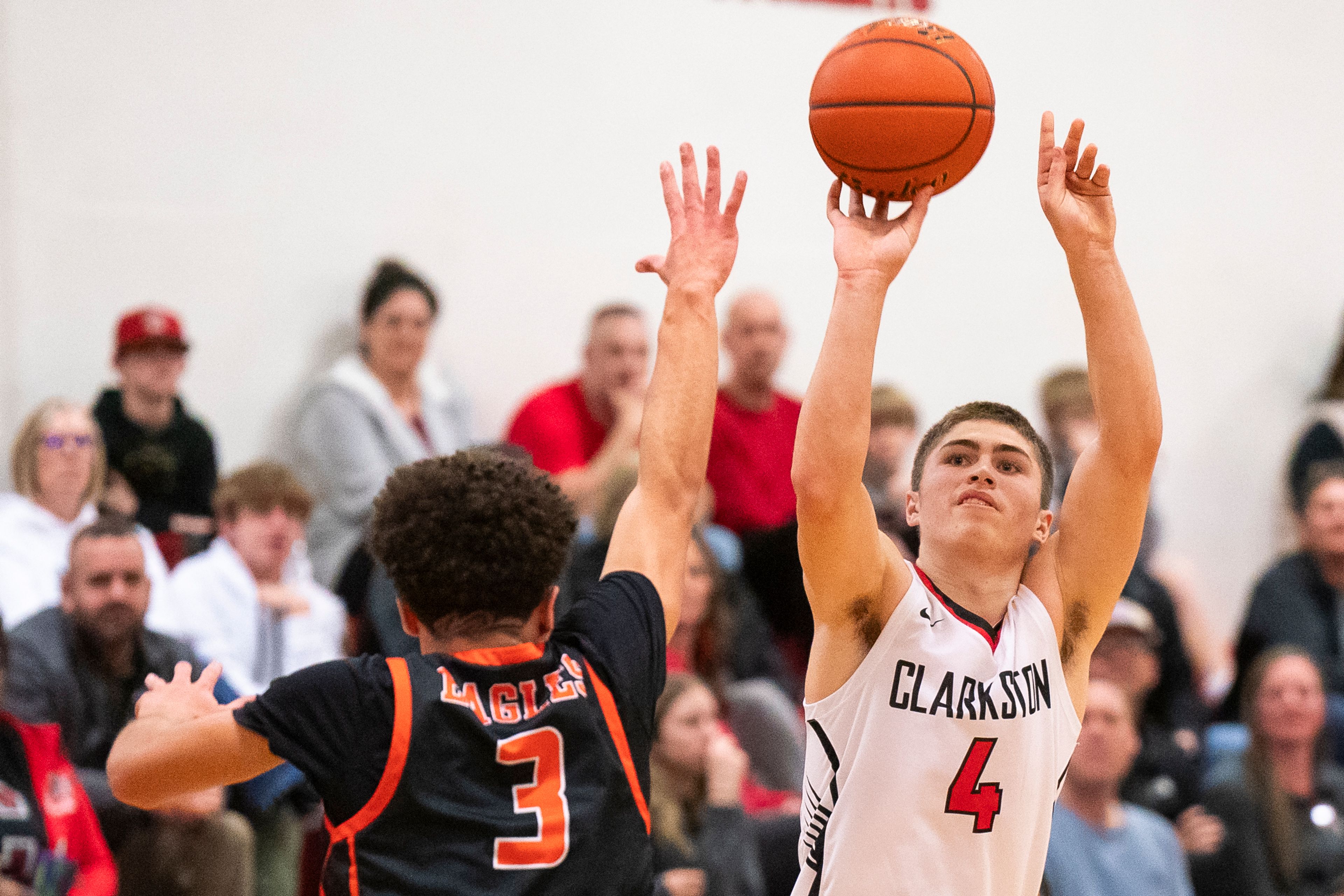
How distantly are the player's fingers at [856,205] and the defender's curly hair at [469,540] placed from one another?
0.96 metres

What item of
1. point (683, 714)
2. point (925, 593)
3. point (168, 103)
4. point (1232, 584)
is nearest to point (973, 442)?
point (925, 593)

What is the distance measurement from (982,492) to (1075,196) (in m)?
0.67

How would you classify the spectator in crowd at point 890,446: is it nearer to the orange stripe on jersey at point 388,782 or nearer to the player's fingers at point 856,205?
the player's fingers at point 856,205

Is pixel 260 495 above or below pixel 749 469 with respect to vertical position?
below

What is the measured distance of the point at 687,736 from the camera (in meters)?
5.28

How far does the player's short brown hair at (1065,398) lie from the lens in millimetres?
7629

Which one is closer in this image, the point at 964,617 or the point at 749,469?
the point at 964,617

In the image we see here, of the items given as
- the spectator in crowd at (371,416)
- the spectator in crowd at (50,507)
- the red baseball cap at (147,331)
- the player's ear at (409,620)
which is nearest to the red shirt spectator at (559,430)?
the spectator in crowd at (371,416)

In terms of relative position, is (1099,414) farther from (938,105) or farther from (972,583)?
(938,105)

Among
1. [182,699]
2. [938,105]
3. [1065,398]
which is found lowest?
[182,699]

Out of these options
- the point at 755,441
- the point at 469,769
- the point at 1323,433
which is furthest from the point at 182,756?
the point at 1323,433

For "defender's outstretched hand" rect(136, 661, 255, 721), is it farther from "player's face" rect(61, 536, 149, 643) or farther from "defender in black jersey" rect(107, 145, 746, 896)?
"player's face" rect(61, 536, 149, 643)

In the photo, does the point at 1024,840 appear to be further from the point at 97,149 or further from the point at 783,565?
the point at 97,149

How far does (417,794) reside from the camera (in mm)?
2441
